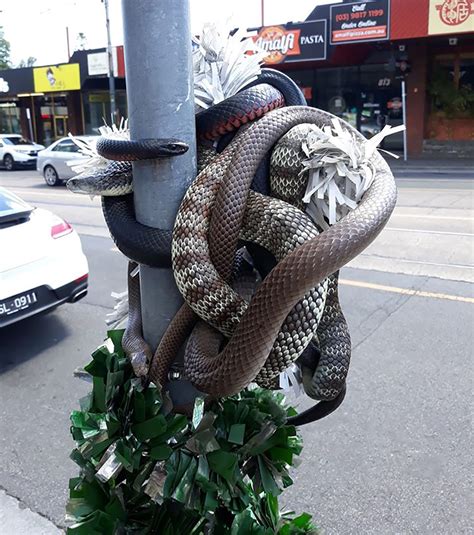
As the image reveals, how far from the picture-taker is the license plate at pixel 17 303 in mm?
5141

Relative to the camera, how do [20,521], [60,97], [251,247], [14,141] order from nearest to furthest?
[251,247], [20,521], [14,141], [60,97]

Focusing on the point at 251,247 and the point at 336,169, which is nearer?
the point at 336,169

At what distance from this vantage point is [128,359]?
1.56 meters

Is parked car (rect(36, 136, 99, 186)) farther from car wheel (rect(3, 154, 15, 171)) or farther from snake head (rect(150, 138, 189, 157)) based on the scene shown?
snake head (rect(150, 138, 189, 157))

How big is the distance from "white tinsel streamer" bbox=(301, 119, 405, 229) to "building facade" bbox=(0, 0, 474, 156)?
19074mm

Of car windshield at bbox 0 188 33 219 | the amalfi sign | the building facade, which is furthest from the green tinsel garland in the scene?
the amalfi sign

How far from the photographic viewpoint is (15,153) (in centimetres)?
2583

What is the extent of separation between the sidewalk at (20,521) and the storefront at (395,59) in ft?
63.2

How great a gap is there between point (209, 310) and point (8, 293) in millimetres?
4379

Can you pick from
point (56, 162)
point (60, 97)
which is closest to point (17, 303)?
point (56, 162)

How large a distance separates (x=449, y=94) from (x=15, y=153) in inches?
720

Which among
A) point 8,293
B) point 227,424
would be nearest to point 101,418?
point 227,424

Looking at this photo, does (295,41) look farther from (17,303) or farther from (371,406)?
(371,406)

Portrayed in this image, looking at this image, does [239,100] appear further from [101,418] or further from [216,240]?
[101,418]
